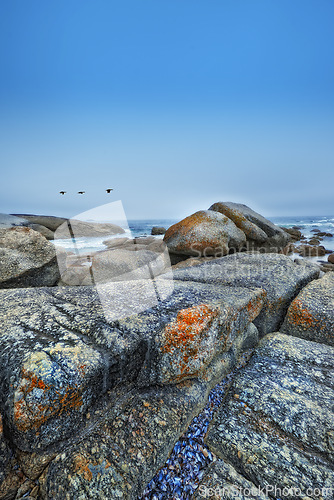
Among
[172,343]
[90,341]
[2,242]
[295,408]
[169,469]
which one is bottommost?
[169,469]

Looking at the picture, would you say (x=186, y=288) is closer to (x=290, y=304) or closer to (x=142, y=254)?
(x=290, y=304)

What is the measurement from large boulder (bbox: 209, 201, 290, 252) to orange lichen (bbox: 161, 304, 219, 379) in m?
7.83

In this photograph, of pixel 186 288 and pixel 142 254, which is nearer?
pixel 186 288

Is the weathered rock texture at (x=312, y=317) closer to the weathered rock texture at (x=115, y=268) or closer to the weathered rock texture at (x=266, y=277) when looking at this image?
the weathered rock texture at (x=266, y=277)

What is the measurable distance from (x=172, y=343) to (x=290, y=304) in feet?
8.18

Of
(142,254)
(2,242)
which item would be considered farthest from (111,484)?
(142,254)

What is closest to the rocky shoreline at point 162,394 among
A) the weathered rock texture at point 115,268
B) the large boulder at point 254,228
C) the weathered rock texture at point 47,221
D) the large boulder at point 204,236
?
the weathered rock texture at point 115,268

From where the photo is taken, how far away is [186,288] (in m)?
3.50

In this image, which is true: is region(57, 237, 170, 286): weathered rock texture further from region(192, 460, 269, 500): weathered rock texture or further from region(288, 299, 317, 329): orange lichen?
region(192, 460, 269, 500): weathered rock texture

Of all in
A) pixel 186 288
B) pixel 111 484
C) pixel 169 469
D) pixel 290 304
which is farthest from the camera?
pixel 290 304

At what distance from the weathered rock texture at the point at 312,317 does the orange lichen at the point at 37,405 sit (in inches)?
130

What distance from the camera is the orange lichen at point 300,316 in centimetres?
356

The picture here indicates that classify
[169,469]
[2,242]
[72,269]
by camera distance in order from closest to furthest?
[169,469] → [2,242] → [72,269]

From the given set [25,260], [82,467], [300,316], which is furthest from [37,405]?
[25,260]
